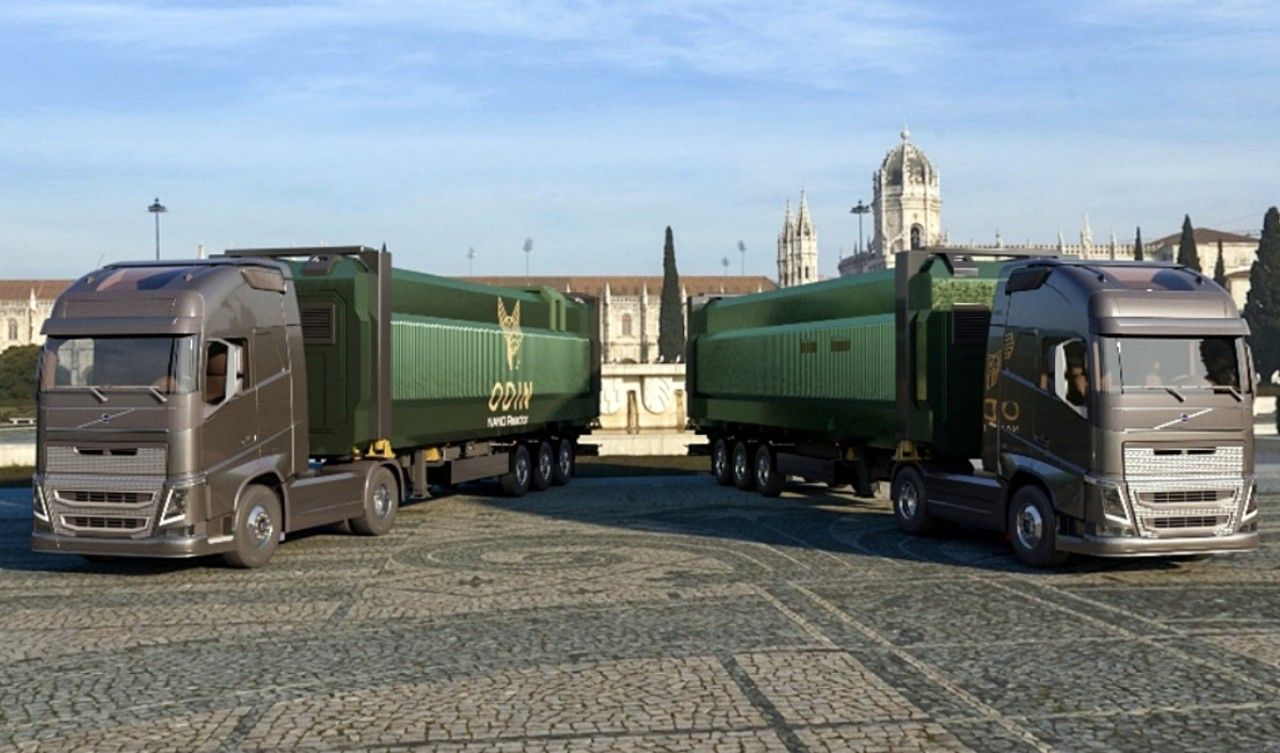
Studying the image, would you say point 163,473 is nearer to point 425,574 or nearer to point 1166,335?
point 425,574

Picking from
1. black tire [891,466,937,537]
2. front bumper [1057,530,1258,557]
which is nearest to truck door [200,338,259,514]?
black tire [891,466,937,537]

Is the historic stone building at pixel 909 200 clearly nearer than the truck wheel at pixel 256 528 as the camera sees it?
No

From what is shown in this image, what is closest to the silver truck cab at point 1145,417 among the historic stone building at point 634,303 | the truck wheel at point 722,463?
the truck wheel at point 722,463

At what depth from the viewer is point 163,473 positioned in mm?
13375

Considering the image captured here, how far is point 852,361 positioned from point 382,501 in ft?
22.6

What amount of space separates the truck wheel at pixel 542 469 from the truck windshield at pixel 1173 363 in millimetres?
12876

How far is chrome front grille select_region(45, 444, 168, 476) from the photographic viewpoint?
1340 centimetres

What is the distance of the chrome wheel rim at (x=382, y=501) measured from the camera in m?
17.4

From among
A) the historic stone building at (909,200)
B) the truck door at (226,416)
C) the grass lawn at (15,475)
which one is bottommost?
A: the grass lawn at (15,475)

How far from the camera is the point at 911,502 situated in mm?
17156

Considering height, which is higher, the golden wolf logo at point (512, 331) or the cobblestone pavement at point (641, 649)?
the golden wolf logo at point (512, 331)

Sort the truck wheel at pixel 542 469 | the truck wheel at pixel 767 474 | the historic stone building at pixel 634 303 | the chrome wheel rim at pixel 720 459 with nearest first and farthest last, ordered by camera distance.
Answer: the truck wheel at pixel 767 474 < the truck wheel at pixel 542 469 < the chrome wheel rim at pixel 720 459 < the historic stone building at pixel 634 303

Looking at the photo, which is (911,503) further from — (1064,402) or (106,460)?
(106,460)

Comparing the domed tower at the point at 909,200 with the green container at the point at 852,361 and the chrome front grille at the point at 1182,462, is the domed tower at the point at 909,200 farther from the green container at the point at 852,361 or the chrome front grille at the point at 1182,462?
the chrome front grille at the point at 1182,462
